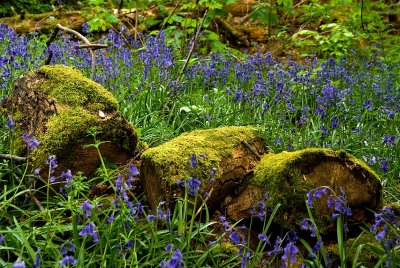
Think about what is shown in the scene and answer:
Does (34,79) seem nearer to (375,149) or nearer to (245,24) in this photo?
(375,149)

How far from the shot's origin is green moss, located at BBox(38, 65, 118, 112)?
10.8 ft

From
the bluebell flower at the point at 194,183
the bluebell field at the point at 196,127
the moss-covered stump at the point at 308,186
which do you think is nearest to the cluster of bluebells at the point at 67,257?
the bluebell field at the point at 196,127

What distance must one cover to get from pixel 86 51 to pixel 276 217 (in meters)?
4.22

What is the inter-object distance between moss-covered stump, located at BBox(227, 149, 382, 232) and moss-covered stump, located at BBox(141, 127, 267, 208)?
118 mm

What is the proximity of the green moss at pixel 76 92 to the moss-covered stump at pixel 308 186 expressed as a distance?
1.14 meters

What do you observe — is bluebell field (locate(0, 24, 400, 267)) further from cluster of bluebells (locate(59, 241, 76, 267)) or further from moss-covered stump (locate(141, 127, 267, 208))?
moss-covered stump (locate(141, 127, 267, 208))

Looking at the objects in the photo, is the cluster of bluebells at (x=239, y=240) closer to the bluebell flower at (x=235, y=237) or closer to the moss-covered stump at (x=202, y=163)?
the bluebell flower at (x=235, y=237)

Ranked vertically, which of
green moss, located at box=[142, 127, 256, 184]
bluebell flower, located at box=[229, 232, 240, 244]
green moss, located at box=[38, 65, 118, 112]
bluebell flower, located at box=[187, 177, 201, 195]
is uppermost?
green moss, located at box=[38, 65, 118, 112]

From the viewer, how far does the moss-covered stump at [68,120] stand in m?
3.09

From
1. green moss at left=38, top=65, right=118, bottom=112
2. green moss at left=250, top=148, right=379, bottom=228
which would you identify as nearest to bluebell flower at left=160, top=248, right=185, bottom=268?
green moss at left=250, top=148, right=379, bottom=228

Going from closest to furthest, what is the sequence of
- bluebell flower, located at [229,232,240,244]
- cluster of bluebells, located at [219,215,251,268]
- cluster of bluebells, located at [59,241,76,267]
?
cluster of bluebells, located at [59,241,76,267], cluster of bluebells, located at [219,215,251,268], bluebell flower, located at [229,232,240,244]

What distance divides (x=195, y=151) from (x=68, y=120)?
2.89 feet

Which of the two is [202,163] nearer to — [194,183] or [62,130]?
[194,183]

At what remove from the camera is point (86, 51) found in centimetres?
617
